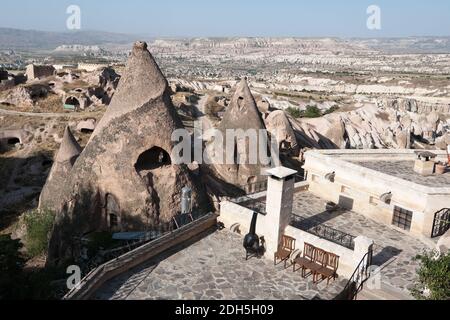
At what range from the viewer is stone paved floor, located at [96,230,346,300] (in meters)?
10.6

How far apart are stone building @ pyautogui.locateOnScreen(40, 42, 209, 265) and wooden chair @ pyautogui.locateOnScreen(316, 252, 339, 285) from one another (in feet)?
19.9

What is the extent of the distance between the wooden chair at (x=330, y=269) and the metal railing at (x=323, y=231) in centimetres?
119

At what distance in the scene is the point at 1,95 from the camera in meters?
52.9

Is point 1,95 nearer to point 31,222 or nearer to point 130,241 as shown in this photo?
point 31,222

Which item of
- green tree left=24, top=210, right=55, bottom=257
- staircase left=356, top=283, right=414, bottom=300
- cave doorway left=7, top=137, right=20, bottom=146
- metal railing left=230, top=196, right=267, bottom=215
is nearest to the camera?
staircase left=356, top=283, right=414, bottom=300

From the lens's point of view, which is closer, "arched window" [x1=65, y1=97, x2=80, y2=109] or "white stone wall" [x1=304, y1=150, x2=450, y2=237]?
"white stone wall" [x1=304, y1=150, x2=450, y2=237]

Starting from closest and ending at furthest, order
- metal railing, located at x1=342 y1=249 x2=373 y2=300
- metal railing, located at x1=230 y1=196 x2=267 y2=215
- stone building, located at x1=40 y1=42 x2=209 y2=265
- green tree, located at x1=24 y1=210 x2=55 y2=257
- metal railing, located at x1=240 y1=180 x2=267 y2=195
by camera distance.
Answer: metal railing, located at x1=342 y1=249 x2=373 y2=300 → metal railing, located at x1=230 y1=196 x2=267 y2=215 → stone building, located at x1=40 y1=42 x2=209 y2=265 → green tree, located at x1=24 y1=210 x2=55 y2=257 → metal railing, located at x1=240 y1=180 x2=267 y2=195

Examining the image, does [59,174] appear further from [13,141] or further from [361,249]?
[13,141]

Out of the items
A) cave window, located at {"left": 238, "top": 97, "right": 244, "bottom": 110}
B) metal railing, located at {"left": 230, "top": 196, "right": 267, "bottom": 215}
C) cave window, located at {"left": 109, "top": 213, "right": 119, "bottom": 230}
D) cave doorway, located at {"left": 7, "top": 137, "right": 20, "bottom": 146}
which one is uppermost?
cave window, located at {"left": 238, "top": 97, "right": 244, "bottom": 110}

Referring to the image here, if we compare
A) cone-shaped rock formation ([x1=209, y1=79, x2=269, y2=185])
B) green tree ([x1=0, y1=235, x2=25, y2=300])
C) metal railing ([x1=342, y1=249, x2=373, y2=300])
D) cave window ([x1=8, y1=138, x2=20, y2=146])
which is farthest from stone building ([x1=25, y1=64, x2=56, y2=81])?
→ metal railing ([x1=342, y1=249, x2=373, y2=300])

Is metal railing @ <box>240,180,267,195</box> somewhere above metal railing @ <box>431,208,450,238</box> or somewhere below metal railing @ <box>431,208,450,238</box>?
below

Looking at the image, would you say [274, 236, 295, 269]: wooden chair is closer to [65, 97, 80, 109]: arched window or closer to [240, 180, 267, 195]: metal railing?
[240, 180, 267, 195]: metal railing

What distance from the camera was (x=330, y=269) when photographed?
37.9 ft

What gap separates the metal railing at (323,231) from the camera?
13086mm
